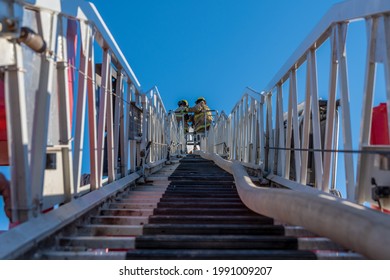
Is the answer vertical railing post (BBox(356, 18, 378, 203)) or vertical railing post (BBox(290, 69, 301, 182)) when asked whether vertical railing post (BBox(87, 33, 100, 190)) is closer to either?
vertical railing post (BBox(290, 69, 301, 182))

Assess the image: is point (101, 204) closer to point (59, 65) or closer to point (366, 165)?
point (59, 65)

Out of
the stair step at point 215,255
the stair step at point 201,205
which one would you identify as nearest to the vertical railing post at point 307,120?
the stair step at point 201,205

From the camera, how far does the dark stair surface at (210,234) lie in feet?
7.92

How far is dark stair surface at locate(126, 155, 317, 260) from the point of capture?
7.92 feet

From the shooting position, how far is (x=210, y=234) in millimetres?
3080

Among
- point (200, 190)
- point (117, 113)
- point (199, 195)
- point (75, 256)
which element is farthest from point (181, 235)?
point (117, 113)

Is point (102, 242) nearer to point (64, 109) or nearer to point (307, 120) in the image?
point (64, 109)

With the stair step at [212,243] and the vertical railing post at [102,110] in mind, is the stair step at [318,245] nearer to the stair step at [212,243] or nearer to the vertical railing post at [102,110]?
the stair step at [212,243]

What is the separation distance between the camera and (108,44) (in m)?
4.06

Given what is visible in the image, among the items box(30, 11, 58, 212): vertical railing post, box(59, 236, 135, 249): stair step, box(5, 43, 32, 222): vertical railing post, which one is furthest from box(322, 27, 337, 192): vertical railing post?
box(5, 43, 32, 222): vertical railing post

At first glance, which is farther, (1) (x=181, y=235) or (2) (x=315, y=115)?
(2) (x=315, y=115)

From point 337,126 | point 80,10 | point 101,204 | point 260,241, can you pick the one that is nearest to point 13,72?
point 80,10

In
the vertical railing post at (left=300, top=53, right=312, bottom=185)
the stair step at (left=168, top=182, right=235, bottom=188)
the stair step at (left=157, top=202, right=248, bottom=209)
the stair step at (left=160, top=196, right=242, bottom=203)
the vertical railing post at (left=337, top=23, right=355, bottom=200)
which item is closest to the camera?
the vertical railing post at (left=337, top=23, right=355, bottom=200)

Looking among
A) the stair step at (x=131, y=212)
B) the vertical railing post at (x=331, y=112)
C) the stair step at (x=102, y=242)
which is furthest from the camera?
the stair step at (x=131, y=212)
